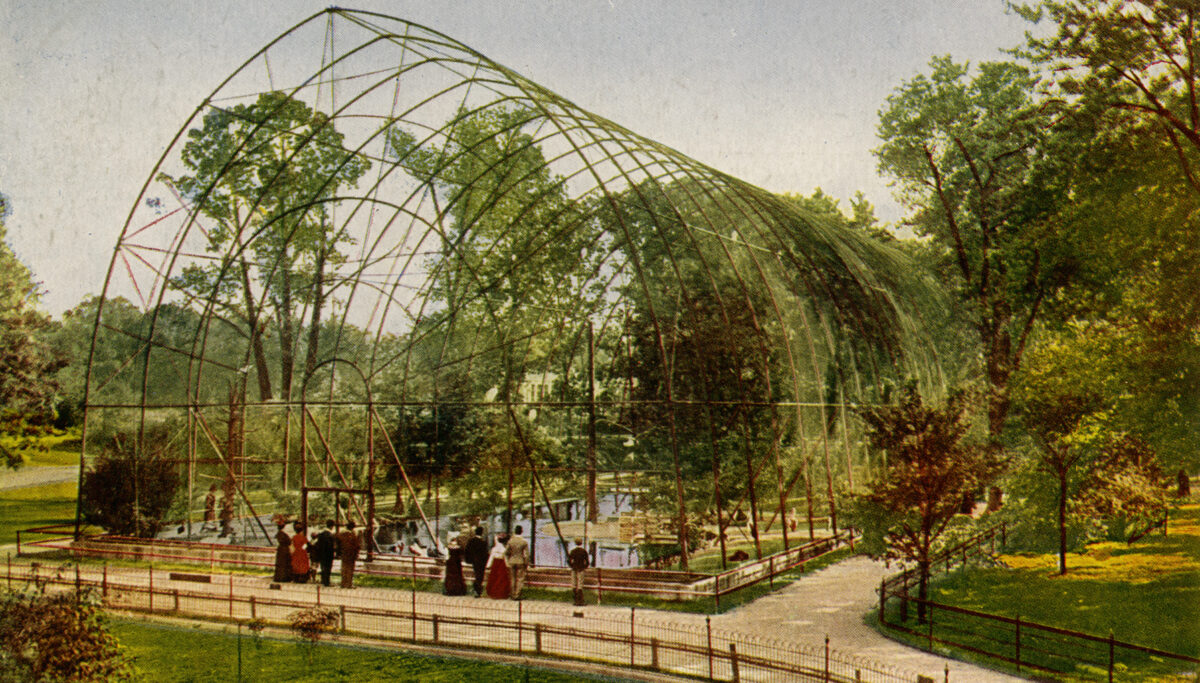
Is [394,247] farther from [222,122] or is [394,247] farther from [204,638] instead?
[222,122]

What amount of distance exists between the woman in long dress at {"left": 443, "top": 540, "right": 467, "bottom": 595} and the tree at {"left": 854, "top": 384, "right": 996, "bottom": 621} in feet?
33.6

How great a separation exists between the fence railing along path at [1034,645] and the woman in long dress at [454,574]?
1058cm

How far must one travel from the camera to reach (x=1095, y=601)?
23.6m

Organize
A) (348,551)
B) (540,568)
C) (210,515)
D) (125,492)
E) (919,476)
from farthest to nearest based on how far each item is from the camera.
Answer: (210,515)
(125,492)
(540,568)
(348,551)
(919,476)

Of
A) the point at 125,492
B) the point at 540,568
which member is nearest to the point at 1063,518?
the point at 540,568

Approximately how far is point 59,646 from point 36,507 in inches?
1365

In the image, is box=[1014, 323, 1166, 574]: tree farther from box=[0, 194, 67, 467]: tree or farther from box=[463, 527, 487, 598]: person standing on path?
box=[0, 194, 67, 467]: tree

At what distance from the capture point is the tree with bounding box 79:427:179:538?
32688mm

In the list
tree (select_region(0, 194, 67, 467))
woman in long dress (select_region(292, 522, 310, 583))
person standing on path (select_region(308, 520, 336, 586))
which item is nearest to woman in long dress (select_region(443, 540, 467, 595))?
person standing on path (select_region(308, 520, 336, 586))

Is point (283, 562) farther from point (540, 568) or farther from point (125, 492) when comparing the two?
point (125, 492)

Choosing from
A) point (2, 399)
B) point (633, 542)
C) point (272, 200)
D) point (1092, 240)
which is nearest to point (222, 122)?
point (272, 200)

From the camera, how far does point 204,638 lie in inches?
844

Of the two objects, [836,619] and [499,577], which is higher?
[499,577]

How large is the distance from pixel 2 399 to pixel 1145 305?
4670 cm
